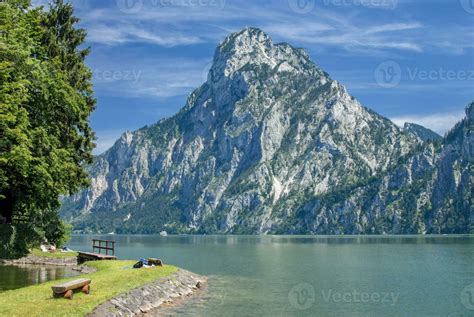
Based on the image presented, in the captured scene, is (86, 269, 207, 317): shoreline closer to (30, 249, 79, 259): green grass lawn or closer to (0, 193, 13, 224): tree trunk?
(0, 193, 13, 224): tree trunk

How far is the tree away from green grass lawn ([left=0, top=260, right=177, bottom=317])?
958 cm

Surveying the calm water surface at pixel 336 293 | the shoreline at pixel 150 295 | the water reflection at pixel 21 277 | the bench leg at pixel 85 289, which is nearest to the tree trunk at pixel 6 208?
the water reflection at pixel 21 277

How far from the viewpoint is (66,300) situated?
117ft

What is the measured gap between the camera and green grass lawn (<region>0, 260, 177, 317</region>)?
3162 cm

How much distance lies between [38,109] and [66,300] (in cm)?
2203

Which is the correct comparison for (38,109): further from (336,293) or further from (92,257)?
(336,293)

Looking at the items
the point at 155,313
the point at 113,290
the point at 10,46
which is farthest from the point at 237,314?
the point at 10,46

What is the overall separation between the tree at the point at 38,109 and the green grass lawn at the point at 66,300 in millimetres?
9580

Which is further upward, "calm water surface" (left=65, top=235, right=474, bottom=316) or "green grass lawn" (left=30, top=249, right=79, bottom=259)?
"green grass lawn" (left=30, top=249, right=79, bottom=259)

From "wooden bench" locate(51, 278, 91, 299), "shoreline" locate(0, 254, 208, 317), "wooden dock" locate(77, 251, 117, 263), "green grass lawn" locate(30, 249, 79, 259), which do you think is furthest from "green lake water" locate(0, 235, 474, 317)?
"green grass lawn" locate(30, 249, 79, 259)

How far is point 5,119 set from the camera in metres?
38.6

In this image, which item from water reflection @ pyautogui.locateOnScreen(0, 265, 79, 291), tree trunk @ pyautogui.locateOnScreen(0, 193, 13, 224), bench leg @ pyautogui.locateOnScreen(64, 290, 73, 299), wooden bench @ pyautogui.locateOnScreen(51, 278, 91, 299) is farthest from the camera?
tree trunk @ pyautogui.locateOnScreen(0, 193, 13, 224)

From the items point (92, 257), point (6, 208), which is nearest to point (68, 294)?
point (6, 208)

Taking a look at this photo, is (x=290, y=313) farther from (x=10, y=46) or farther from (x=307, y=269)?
(x=307, y=269)
